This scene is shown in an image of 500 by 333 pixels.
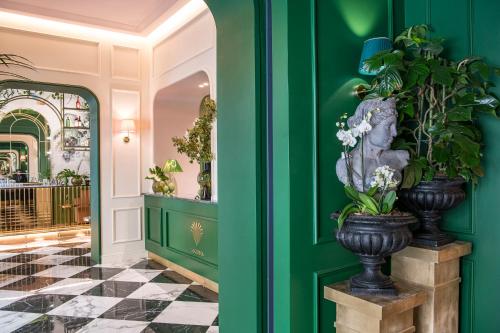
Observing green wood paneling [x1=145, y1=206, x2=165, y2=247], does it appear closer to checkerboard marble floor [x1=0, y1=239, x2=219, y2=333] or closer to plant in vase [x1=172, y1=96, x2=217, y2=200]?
checkerboard marble floor [x1=0, y1=239, x2=219, y2=333]

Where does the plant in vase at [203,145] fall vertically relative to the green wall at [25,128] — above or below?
below

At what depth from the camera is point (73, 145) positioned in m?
8.91

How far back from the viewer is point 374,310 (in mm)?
1562

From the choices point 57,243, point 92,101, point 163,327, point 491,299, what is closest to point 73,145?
point 57,243

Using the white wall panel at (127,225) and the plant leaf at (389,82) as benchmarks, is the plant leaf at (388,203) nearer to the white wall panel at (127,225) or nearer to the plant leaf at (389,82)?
the plant leaf at (389,82)

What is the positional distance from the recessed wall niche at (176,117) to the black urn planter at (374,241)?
3785 millimetres

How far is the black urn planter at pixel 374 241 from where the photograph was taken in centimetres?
160

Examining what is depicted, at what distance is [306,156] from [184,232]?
2.87m

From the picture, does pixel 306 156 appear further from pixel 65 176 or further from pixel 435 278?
pixel 65 176

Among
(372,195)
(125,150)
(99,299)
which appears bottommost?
(99,299)

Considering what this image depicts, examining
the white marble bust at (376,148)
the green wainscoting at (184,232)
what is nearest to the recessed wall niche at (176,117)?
the green wainscoting at (184,232)

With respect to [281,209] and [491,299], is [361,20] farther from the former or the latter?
[491,299]

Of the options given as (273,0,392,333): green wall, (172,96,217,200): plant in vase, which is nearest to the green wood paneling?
(172,96,217,200): plant in vase

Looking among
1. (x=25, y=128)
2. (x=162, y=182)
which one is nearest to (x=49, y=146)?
(x=25, y=128)
